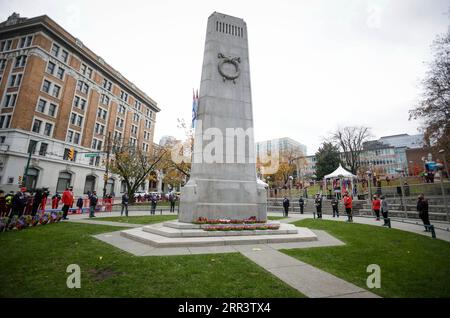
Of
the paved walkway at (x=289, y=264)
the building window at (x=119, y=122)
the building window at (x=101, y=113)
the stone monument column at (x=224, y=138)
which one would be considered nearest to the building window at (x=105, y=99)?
the building window at (x=101, y=113)

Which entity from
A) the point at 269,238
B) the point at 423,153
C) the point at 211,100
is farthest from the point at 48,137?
the point at 423,153

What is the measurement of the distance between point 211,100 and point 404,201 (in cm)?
1582

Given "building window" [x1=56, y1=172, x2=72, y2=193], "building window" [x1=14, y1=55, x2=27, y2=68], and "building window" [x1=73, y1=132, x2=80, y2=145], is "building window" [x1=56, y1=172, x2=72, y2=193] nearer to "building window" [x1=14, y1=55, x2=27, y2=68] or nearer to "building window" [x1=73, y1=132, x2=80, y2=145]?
"building window" [x1=73, y1=132, x2=80, y2=145]

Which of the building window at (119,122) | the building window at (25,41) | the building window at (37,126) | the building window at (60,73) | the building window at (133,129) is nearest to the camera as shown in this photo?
the building window at (37,126)

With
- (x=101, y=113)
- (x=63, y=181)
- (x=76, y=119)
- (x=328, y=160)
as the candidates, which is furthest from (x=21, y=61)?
(x=328, y=160)

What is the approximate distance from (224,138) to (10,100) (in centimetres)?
4129

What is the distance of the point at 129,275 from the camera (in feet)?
15.0

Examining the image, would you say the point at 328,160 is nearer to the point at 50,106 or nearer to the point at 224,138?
the point at 224,138

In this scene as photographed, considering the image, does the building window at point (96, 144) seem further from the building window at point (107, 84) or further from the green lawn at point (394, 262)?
the green lawn at point (394, 262)

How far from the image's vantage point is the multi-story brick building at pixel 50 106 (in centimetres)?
3316

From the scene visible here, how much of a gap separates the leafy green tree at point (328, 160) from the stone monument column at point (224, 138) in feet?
133

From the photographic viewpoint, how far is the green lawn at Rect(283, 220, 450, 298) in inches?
163
